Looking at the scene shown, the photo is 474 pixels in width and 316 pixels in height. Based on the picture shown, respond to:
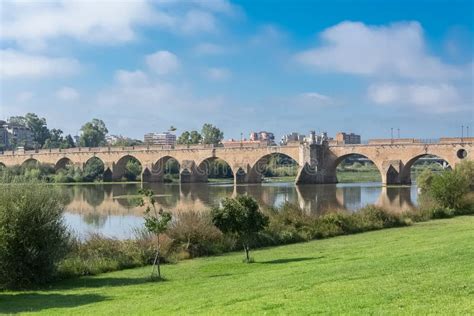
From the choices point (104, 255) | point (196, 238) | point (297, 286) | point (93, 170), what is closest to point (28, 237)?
point (104, 255)

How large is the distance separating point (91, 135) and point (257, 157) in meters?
74.2

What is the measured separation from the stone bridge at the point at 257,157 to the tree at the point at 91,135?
33.1 meters

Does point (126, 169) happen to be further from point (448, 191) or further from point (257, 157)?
point (448, 191)

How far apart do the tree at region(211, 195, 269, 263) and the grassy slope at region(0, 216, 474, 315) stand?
0.98 meters

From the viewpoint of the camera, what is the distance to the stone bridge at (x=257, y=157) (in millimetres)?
63656

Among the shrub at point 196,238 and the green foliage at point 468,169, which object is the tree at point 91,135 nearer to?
the green foliage at point 468,169

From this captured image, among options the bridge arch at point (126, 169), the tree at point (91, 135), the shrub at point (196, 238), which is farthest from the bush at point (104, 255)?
the tree at point (91, 135)

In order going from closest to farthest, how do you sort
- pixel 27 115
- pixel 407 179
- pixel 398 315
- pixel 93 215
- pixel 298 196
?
1. pixel 398 315
2. pixel 93 215
3. pixel 298 196
4. pixel 407 179
5. pixel 27 115

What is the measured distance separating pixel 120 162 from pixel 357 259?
270 feet

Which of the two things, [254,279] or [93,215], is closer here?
[254,279]

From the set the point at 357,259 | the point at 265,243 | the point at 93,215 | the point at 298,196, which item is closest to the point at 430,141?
the point at 298,196

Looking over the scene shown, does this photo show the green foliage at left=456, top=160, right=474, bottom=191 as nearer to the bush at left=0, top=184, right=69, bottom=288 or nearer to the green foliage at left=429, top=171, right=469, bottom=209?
the green foliage at left=429, top=171, right=469, bottom=209

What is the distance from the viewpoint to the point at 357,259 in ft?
48.0

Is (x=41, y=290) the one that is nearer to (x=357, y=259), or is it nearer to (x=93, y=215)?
(x=357, y=259)
